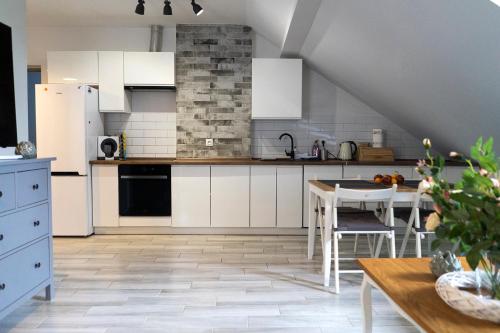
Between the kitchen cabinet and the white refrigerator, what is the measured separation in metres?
0.28

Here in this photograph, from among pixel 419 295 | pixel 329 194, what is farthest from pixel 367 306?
pixel 329 194

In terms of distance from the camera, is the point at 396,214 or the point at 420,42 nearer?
the point at 420,42

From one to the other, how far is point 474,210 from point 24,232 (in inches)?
97.2

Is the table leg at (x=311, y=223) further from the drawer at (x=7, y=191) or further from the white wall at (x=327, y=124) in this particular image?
the drawer at (x=7, y=191)

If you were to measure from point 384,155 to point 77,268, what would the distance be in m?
3.59

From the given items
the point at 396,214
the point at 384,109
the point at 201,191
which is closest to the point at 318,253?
the point at 396,214

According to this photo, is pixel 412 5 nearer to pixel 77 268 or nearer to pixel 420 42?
pixel 420 42

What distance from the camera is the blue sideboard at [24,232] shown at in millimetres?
2223

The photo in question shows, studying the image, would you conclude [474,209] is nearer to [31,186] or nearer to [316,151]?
[31,186]

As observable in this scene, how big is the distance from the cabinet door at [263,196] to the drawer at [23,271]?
2.47 meters

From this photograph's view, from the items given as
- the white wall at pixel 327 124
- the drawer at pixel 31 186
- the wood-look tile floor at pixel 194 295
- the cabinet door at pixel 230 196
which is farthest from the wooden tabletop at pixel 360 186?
the drawer at pixel 31 186

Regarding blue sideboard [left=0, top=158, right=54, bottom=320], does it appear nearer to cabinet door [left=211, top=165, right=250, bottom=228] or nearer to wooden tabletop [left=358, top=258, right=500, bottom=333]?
wooden tabletop [left=358, top=258, right=500, bottom=333]

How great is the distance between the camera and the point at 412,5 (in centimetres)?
238

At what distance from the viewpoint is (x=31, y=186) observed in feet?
8.29
